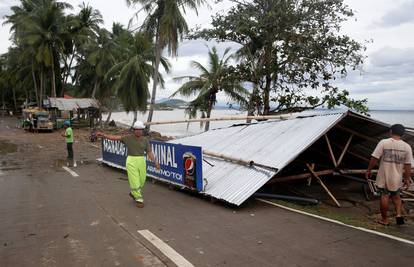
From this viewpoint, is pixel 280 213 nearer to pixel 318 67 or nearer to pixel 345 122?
pixel 345 122

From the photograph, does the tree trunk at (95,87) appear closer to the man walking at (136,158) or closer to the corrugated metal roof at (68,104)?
the corrugated metal roof at (68,104)

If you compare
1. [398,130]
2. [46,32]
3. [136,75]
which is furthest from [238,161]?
[46,32]

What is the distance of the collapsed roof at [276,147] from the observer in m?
8.28

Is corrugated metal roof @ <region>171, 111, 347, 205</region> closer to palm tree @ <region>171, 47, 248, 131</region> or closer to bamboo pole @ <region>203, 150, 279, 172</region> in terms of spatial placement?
bamboo pole @ <region>203, 150, 279, 172</region>

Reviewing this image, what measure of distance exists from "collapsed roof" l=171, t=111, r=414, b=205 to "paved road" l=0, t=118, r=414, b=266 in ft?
1.86

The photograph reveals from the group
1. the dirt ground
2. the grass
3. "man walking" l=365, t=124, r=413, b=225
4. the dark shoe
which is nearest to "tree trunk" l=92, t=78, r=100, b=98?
the dirt ground

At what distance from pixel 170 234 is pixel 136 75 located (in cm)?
3142

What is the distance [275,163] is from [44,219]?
475 cm

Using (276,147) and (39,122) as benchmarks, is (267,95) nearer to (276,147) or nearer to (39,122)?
(276,147)

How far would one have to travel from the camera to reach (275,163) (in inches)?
329

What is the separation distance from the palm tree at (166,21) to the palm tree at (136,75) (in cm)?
793

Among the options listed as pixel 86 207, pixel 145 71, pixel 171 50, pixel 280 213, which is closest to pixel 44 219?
pixel 86 207

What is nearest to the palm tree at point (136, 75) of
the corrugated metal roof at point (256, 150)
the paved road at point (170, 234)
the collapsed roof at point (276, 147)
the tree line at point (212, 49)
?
the tree line at point (212, 49)

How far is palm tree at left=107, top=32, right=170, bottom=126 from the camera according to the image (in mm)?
35688
